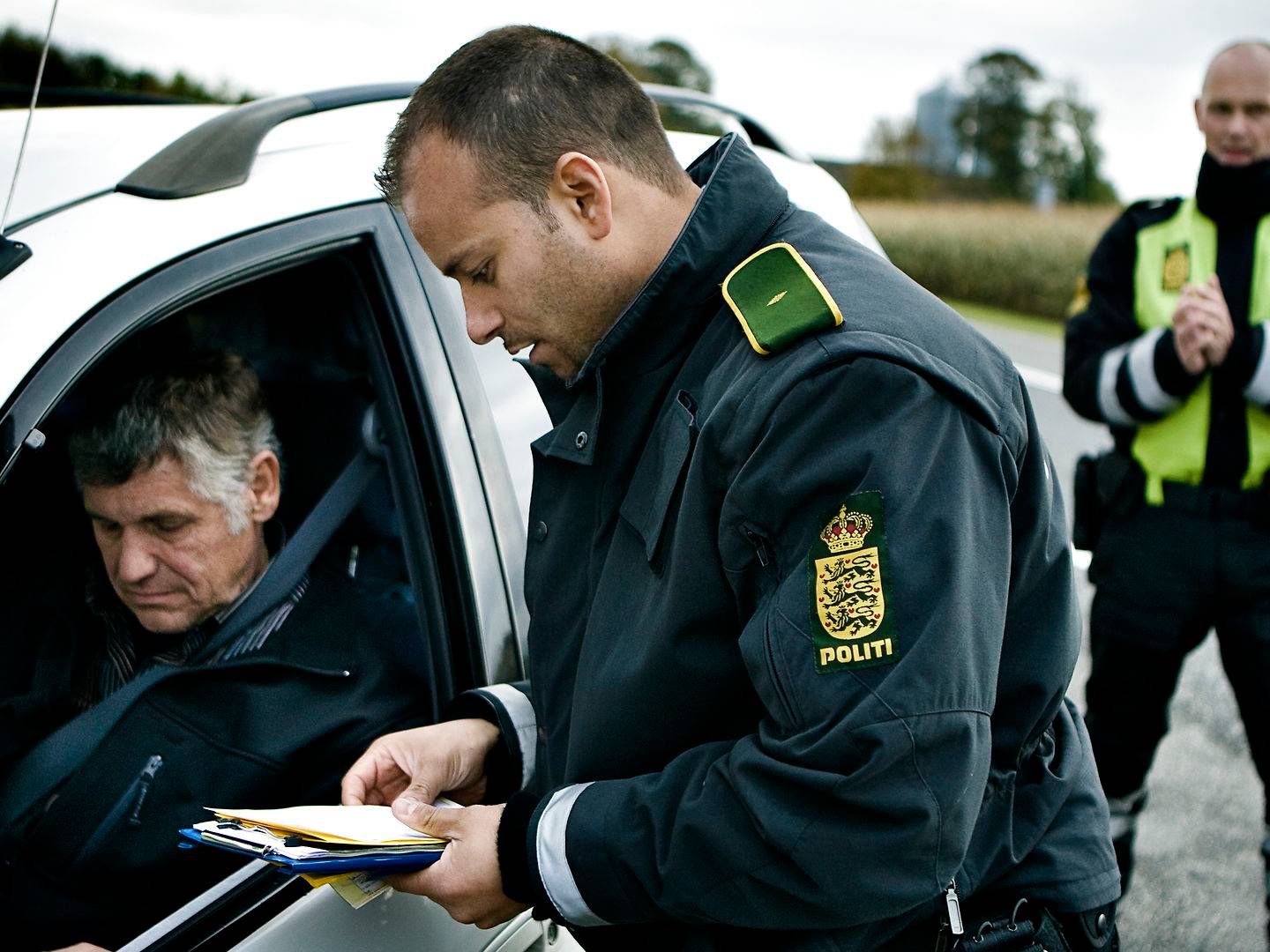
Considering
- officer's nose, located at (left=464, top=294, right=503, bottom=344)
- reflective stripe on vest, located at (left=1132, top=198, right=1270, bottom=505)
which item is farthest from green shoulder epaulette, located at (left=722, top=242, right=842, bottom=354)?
reflective stripe on vest, located at (left=1132, top=198, right=1270, bottom=505)

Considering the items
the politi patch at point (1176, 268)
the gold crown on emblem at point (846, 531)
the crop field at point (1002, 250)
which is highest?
the politi patch at point (1176, 268)

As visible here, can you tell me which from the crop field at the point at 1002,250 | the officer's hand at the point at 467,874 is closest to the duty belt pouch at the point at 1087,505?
the officer's hand at the point at 467,874

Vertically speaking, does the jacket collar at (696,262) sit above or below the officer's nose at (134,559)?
above

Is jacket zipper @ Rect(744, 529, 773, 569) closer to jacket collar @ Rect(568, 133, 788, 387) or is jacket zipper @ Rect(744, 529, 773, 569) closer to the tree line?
jacket collar @ Rect(568, 133, 788, 387)

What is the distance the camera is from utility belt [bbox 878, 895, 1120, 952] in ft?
4.58

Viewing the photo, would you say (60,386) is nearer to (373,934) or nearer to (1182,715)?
(373,934)

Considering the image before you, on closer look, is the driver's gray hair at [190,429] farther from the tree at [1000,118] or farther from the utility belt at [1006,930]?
the tree at [1000,118]

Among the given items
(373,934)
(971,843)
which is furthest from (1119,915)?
(373,934)

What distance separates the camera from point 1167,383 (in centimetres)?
287

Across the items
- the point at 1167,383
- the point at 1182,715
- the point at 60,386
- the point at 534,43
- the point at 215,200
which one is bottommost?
the point at 1182,715

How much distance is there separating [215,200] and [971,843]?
115cm

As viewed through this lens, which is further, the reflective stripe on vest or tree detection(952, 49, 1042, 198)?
tree detection(952, 49, 1042, 198)

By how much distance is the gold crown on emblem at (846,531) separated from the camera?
1.11m

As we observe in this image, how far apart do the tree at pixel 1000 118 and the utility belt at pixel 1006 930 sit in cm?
2882
